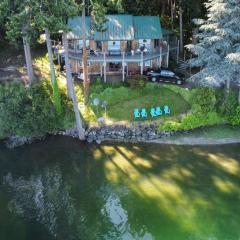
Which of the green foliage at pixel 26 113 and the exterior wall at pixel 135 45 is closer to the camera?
the green foliage at pixel 26 113

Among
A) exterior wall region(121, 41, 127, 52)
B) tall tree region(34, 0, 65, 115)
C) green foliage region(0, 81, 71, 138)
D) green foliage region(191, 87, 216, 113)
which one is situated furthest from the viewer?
exterior wall region(121, 41, 127, 52)

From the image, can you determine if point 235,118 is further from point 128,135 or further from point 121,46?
point 121,46

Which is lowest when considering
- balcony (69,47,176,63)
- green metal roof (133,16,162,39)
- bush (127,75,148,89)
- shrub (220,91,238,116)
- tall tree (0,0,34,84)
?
shrub (220,91,238,116)

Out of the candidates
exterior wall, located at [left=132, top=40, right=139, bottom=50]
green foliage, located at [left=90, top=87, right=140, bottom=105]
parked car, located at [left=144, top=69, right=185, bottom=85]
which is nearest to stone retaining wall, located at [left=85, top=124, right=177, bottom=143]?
green foliage, located at [left=90, top=87, right=140, bottom=105]

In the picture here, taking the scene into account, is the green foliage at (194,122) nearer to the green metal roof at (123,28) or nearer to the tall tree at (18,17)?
the green metal roof at (123,28)

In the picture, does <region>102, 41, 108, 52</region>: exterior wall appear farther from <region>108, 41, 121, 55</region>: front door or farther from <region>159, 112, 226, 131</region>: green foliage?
<region>159, 112, 226, 131</region>: green foliage

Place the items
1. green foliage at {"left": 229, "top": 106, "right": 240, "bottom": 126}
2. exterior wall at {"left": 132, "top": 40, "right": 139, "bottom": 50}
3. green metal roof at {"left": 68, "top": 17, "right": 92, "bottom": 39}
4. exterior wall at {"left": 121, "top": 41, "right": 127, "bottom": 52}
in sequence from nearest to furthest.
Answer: green foliage at {"left": 229, "top": 106, "right": 240, "bottom": 126} → green metal roof at {"left": 68, "top": 17, "right": 92, "bottom": 39} → exterior wall at {"left": 121, "top": 41, "right": 127, "bottom": 52} → exterior wall at {"left": 132, "top": 40, "right": 139, "bottom": 50}

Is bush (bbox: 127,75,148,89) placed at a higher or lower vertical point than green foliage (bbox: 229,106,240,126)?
higher

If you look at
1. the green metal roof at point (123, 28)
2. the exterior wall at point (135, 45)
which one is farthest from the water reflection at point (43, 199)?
the exterior wall at point (135, 45)
